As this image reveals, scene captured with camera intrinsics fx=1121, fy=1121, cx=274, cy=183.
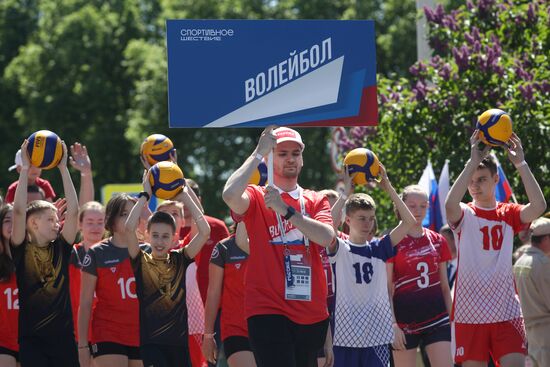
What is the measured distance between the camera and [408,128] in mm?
14477

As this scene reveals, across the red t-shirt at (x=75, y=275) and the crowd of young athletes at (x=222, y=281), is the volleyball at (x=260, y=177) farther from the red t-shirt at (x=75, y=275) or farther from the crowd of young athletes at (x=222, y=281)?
the red t-shirt at (x=75, y=275)

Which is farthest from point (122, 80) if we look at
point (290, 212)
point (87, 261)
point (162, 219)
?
point (290, 212)

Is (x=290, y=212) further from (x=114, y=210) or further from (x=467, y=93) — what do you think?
(x=467, y=93)

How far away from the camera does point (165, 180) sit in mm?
8508

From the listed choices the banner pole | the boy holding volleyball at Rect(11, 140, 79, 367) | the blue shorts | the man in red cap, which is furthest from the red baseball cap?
the blue shorts

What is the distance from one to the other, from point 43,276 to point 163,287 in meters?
0.94

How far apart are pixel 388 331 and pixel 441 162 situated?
505cm

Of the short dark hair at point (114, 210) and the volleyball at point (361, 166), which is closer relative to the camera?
the volleyball at point (361, 166)

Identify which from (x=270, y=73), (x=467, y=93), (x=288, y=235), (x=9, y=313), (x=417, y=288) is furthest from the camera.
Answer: (x=467, y=93)

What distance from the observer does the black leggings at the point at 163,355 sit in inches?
345

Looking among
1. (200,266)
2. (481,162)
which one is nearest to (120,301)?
(200,266)

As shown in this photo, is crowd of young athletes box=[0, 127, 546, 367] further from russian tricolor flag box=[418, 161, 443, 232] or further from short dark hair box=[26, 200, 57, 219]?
russian tricolor flag box=[418, 161, 443, 232]

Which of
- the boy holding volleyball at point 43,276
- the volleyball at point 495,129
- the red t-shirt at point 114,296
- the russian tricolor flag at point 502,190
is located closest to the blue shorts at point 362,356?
the red t-shirt at point 114,296

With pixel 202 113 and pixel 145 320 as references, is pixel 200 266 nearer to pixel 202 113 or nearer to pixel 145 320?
pixel 145 320
